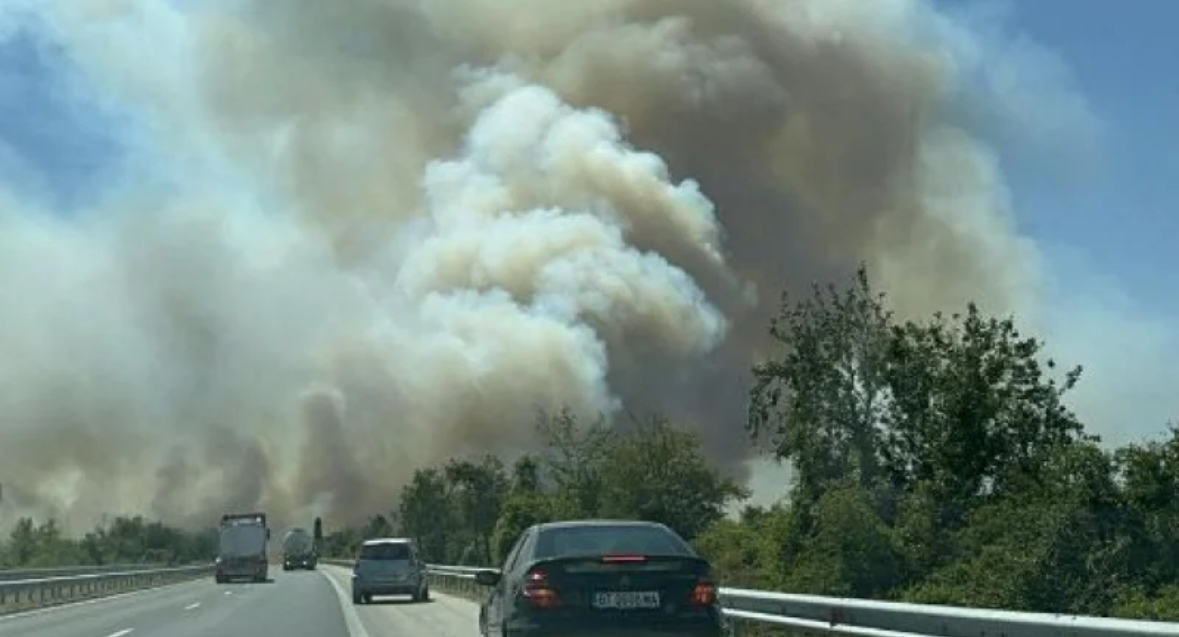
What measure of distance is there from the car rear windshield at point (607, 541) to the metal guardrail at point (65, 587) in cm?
2914

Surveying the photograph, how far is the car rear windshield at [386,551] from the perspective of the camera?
45.8m

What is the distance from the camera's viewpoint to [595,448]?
210 feet

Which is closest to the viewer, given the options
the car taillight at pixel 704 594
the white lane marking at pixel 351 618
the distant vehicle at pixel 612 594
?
the distant vehicle at pixel 612 594

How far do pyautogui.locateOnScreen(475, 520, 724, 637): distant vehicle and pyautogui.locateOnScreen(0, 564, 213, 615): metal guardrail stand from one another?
29.6 m

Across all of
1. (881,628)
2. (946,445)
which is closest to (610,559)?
(881,628)

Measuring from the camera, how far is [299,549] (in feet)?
347

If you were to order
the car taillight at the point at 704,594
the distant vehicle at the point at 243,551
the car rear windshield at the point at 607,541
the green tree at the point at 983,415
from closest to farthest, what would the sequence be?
the car taillight at the point at 704,594 < the car rear windshield at the point at 607,541 < the green tree at the point at 983,415 < the distant vehicle at the point at 243,551

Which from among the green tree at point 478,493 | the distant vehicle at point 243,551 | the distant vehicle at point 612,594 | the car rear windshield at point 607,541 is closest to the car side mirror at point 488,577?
the car rear windshield at point 607,541

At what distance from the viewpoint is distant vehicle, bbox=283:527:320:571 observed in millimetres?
105438

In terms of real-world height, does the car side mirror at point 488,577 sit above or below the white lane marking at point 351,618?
above

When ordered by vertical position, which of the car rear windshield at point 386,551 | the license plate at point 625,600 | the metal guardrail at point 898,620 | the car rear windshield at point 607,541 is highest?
the car rear windshield at point 386,551

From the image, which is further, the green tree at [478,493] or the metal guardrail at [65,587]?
the green tree at [478,493]

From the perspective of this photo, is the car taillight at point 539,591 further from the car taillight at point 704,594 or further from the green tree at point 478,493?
the green tree at point 478,493

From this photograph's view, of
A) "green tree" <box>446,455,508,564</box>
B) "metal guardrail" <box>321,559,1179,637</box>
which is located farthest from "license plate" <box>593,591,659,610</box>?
"green tree" <box>446,455,508,564</box>
